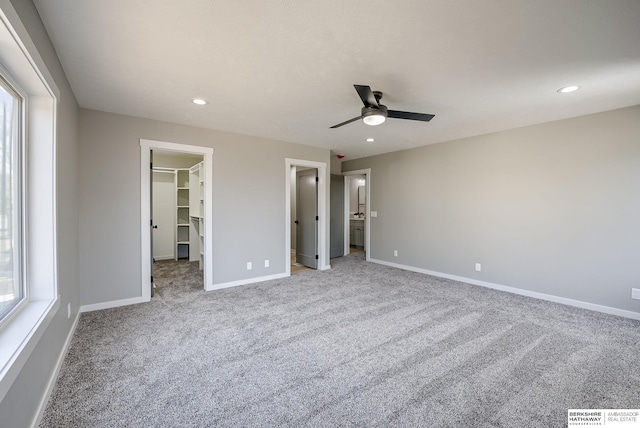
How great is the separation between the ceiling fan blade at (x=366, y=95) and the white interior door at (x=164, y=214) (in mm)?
5491

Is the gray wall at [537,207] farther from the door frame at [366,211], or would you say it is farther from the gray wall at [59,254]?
the gray wall at [59,254]

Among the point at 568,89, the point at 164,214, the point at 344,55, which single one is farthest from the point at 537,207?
the point at 164,214

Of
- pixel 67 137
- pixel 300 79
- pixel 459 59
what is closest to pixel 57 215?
pixel 67 137

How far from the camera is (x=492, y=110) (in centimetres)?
335

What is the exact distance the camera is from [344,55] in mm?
2148

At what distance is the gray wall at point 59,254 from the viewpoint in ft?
4.64

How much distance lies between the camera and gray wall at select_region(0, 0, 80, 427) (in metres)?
1.42

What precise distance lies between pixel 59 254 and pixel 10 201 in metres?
0.61

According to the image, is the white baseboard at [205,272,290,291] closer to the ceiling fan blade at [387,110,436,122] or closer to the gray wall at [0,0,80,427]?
the gray wall at [0,0,80,427]

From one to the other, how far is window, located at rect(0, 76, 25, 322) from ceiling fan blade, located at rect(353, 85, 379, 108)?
221 centimetres

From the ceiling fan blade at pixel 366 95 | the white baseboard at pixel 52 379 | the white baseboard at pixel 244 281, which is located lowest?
the white baseboard at pixel 52 379

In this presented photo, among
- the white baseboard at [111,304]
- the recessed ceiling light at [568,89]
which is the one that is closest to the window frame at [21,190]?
the white baseboard at [111,304]

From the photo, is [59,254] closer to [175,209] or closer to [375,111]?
[375,111]

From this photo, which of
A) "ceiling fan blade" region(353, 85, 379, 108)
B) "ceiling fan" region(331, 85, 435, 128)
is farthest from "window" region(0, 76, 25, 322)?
"ceiling fan" region(331, 85, 435, 128)
